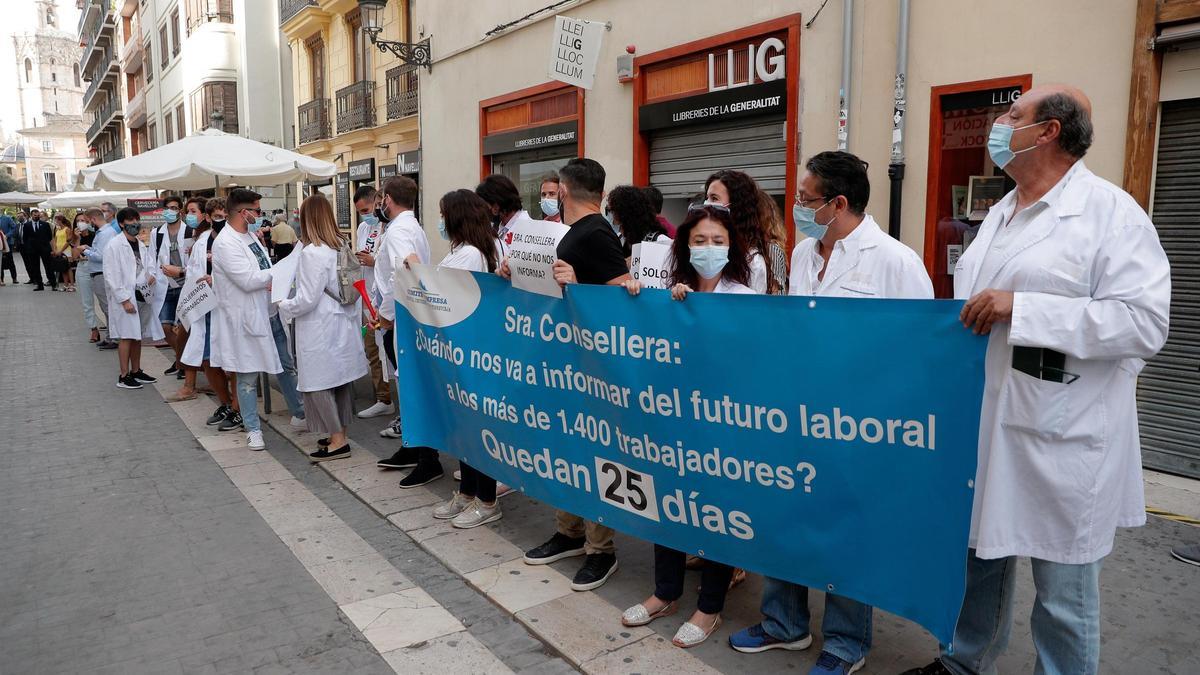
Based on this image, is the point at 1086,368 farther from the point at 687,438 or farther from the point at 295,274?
the point at 295,274

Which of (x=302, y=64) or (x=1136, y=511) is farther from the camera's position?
(x=302, y=64)

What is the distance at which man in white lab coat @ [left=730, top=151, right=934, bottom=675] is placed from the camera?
10.3ft

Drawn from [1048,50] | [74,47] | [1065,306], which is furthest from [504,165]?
[74,47]

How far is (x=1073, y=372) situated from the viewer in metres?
2.46

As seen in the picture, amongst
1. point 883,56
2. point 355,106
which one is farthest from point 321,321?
point 355,106

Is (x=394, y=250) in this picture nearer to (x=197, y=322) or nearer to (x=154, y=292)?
(x=197, y=322)

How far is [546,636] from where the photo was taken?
143 inches

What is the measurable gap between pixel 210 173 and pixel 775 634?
9400mm

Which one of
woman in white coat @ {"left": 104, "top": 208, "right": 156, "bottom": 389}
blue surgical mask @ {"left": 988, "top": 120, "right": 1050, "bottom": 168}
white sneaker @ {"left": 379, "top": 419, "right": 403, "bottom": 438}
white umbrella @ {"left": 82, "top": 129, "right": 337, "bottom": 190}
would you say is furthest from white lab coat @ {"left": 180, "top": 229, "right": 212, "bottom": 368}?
blue surgical mask @ {"left": 988, "top": 120, "right": 1050, "bottom": 168}

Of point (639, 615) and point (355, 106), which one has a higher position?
point (355, 106)

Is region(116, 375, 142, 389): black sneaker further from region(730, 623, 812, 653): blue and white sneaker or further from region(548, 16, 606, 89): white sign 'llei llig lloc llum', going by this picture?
region(730, 623, 812, 653): blue and white sneaker

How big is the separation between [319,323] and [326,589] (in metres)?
2.49

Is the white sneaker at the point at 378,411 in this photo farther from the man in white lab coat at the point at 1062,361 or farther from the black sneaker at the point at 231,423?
the man in white lab coat at the point at 1062,361

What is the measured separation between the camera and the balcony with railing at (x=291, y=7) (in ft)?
72.1
